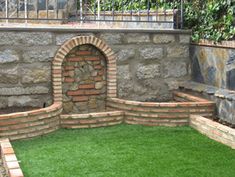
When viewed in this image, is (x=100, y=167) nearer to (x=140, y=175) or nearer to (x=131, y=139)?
(x=140, y=175)

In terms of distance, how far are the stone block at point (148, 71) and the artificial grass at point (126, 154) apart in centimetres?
142

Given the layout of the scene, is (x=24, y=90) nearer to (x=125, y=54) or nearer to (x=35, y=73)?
(x=35, y=73)

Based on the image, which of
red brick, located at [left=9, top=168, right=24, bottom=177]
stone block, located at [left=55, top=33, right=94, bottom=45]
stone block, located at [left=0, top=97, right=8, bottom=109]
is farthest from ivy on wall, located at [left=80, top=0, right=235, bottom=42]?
red brick, located at [left=9, top=168, right=24, bottom=177]

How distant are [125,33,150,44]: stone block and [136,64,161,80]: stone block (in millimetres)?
454

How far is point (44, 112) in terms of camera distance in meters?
6.92

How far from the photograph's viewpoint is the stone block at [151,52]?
27.8 ft

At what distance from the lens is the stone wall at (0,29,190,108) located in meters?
7.59

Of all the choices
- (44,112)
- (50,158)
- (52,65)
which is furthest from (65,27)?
(50,158)

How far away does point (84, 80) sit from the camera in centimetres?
813

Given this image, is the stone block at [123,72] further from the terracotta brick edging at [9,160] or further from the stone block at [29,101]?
the terracotta brick edging at [9,160]

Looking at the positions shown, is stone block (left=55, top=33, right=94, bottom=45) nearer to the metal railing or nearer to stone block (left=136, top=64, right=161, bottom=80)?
the metal railing

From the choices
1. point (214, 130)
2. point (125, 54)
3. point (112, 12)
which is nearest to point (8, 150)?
point (214, 130)

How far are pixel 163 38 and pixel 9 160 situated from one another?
13.8 ft

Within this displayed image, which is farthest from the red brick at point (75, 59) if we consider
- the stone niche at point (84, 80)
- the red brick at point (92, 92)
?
the red brick at point (92, 92)
